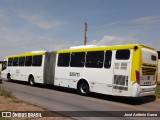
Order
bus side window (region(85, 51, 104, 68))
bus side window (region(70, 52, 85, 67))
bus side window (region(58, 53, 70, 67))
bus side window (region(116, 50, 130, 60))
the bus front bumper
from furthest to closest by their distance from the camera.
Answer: bus side window (region(58, 53, 70, 67)), bus side window (region(70, 52, 85, 67)), bus side window (region(85, 51, 104, 68)), bus side window (region(116, 50, 130, 60)), the bus front bumper

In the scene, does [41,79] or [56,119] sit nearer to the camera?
[56,119]

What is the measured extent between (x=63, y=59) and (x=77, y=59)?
1729mm

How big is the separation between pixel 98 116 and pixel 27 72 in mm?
13756

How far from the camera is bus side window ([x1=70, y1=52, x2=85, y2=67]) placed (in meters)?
16.0

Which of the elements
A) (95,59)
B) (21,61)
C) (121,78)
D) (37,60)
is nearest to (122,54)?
(121,78)

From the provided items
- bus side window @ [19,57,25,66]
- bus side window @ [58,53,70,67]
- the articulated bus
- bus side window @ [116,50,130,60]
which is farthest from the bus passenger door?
bus side window @ [19,57,25,66]

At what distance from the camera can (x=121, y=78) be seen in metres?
13.1

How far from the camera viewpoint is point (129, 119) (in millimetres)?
9367

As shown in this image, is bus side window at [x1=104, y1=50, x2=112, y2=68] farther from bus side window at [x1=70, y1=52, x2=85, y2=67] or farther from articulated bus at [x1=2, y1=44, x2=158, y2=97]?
bus side window at [x1=70, y1=52, x2=85, y2=67]

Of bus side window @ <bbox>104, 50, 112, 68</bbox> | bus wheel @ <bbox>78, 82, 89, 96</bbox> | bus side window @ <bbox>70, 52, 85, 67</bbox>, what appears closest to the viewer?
bus side window @ <bbox>104, 50, 112, 68</bbox>

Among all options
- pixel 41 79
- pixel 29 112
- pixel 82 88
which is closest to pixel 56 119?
pixel 29 112

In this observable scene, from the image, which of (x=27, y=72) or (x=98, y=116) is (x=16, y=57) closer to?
(x=27, y=72)

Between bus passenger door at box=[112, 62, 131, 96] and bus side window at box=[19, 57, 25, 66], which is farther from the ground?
bus side window at box=[19, 57, 25, 66]

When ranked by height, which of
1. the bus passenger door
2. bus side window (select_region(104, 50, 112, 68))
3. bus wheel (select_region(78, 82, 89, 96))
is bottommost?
bus wheel (select_region(78, 82, 89, 96))
